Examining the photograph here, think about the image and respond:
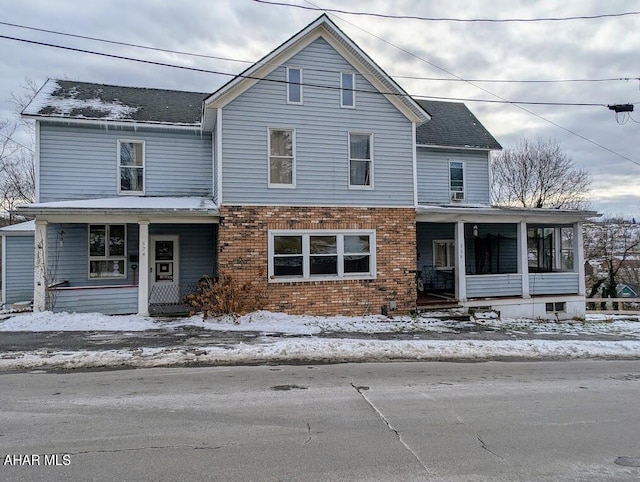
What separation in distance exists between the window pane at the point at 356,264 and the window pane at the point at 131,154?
7844mm

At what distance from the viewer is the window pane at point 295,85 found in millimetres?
12938

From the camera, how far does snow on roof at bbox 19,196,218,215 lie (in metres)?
11.0

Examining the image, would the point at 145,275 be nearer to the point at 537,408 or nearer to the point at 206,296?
the point at 206,296

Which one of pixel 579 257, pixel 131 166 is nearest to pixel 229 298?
pixel 131 166

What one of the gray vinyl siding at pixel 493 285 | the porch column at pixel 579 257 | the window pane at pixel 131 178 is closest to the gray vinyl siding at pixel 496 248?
the porch column at pixel 579 257

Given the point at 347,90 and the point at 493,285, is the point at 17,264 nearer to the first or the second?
the point at 347,90

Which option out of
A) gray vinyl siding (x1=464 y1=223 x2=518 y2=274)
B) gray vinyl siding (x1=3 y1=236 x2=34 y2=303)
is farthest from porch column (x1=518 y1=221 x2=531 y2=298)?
gray vinyl siding (x1=3 y1=236 x2=34 y2=303)

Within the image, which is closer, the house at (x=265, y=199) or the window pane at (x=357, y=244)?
the house at (x=265, y=199)

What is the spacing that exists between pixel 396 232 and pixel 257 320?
5.24m

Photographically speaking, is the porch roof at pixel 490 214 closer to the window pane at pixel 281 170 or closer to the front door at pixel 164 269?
the window pane at pixel 281 170

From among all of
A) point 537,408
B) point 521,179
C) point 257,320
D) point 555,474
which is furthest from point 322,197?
point 521,179

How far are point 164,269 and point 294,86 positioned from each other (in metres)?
7.57

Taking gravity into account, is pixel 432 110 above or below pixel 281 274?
above

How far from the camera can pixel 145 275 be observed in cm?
1202
